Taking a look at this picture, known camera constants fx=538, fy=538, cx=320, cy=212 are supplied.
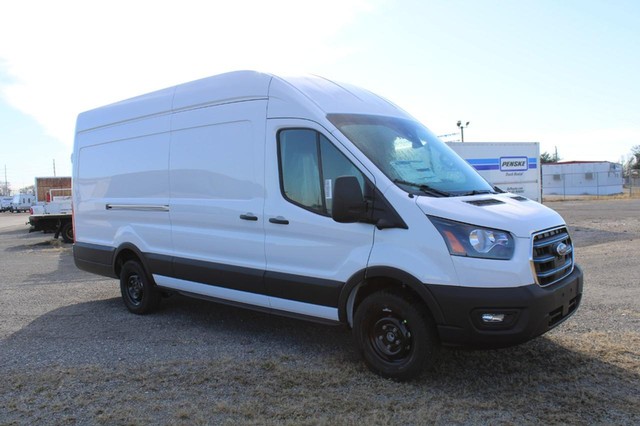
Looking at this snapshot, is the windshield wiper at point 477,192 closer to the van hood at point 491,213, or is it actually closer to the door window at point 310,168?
the van hood at point 491,213

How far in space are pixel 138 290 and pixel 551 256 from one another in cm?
520

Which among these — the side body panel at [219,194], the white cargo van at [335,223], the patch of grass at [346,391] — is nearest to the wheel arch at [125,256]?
the white cargo van at [335,223]

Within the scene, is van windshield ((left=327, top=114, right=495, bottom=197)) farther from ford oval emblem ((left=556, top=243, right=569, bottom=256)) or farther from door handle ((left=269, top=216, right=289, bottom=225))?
door handle ((left=269, top=216, right=289, bottom=225))

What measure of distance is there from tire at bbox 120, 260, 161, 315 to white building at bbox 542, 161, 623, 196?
46.9 m

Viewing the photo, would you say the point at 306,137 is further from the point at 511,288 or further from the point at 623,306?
the point at 623,306

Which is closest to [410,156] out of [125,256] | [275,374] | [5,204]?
[275,374]

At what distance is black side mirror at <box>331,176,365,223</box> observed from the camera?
4258 mm

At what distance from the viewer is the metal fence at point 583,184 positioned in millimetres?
48750

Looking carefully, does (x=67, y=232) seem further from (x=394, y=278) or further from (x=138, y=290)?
(x=394, y=278)

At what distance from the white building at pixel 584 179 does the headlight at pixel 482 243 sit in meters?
48.0

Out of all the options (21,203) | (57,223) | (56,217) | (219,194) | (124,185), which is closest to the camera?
(219,194)

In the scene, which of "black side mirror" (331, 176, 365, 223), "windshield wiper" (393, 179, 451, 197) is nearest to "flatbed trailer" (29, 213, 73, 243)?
"black side mirror" (331, 176, 365, 223)

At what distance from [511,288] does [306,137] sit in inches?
87.8

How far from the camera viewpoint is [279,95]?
17.0ft
